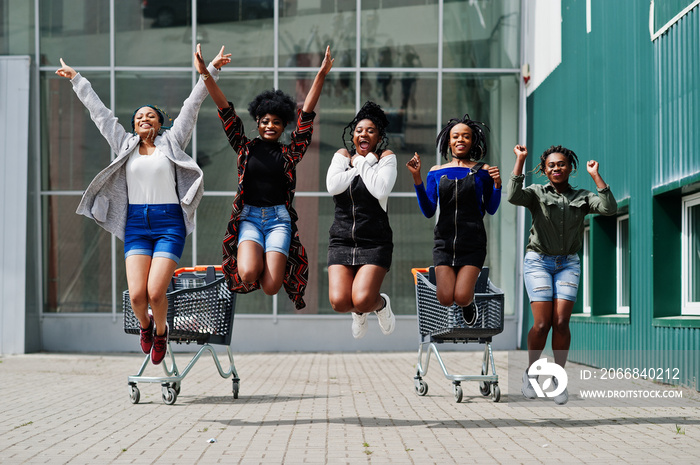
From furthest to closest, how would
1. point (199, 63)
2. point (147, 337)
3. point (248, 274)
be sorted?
point (147, 337), point (199, 63), point (248, 274)

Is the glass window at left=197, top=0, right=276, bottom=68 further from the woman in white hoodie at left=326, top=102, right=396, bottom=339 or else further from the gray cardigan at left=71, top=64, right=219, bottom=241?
the woman in white hoodie at left=326, top=102, right=396, bottom=339

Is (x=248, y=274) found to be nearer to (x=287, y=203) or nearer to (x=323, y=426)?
(x=287, y=203)

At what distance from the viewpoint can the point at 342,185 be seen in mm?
7742

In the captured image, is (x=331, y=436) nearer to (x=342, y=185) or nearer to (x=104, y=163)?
(x=342, y=185)

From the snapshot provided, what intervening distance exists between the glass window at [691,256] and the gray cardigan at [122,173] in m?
5.76

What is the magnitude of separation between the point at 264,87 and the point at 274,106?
34.6ft

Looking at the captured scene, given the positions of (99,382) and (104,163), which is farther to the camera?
(104,163)

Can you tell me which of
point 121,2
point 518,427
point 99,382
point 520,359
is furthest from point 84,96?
point 121,2

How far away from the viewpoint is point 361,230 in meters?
7.75

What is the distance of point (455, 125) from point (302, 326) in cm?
1041

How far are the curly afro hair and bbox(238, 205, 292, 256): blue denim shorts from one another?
0.80 metres

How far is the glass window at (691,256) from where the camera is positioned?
1092 centimetres

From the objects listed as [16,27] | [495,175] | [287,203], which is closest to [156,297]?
[287,203]

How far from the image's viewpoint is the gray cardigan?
8023 millimetres
